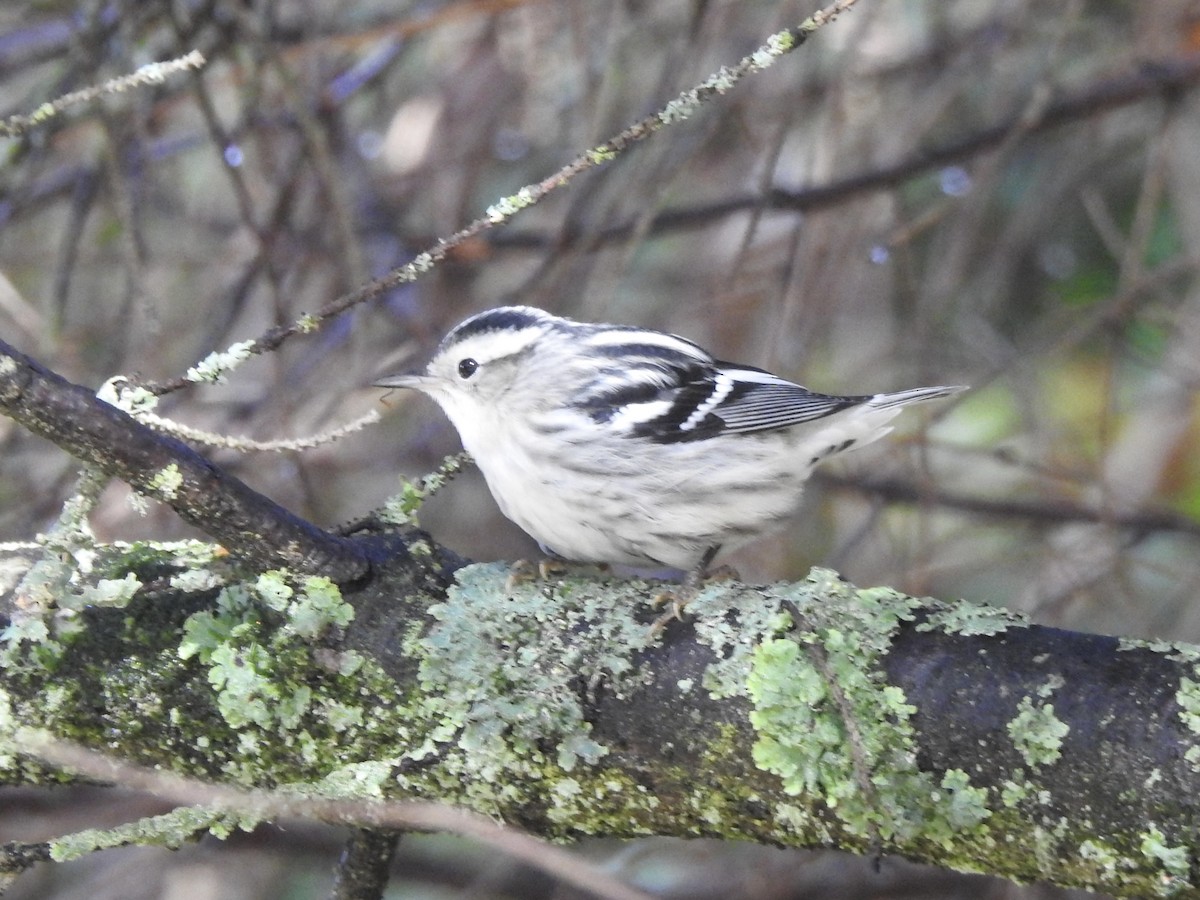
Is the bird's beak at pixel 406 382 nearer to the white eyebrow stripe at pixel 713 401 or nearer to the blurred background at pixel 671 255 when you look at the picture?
the blurred background at pixel 671 255

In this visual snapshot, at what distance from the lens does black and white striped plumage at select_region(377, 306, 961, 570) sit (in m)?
3.08

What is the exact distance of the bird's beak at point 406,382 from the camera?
353 cm

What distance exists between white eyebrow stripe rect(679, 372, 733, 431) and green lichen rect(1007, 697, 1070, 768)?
1460 millimetres

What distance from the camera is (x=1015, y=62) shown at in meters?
5.75

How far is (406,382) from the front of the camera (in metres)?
3.56

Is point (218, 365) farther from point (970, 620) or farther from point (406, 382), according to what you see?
point (406, 382)

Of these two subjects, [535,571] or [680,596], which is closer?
[680,596]

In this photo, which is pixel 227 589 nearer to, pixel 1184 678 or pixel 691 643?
pixel 691 643

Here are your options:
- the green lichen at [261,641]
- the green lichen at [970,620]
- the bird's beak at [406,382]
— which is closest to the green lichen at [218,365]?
the green lichen at [261,641]

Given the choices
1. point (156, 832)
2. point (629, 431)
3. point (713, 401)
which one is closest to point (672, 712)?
point (156, 832)

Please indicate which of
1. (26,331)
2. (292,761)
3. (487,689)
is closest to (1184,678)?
(487,689)

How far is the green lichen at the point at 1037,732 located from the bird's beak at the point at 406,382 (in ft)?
6.78

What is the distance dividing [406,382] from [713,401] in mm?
837

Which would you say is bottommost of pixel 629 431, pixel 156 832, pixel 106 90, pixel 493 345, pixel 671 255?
pixel 156 832
